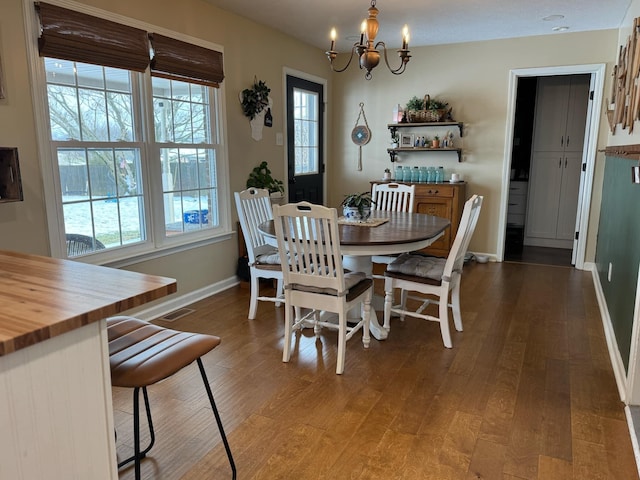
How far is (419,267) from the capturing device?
119 inches

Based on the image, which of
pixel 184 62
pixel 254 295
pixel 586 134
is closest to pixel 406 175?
pixel 586 134

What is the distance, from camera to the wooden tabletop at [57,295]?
100 centimetres

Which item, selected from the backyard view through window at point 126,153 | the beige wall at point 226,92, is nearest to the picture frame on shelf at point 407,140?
the beige wall at point 226,92

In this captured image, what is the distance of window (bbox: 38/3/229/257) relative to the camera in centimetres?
282

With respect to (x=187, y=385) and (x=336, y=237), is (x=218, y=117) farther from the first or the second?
(x=187, y=385)

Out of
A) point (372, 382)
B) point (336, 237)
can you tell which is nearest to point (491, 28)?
point (336, 237)

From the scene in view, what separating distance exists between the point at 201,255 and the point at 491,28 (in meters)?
3.53

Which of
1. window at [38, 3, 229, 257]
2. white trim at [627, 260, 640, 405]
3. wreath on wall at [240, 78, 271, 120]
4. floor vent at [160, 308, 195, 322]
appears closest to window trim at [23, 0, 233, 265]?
window at [38, 3, 229, 257]

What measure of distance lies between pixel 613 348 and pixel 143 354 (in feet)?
8.83

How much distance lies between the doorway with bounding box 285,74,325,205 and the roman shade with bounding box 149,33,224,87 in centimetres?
122

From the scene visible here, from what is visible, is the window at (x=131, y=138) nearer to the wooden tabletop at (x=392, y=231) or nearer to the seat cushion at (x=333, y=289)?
the wooden tabletop at (x=392, y=231)

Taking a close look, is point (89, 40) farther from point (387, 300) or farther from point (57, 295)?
point (387, 300)

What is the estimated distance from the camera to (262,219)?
12.3 ft

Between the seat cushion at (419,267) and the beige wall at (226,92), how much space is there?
5.73ft
